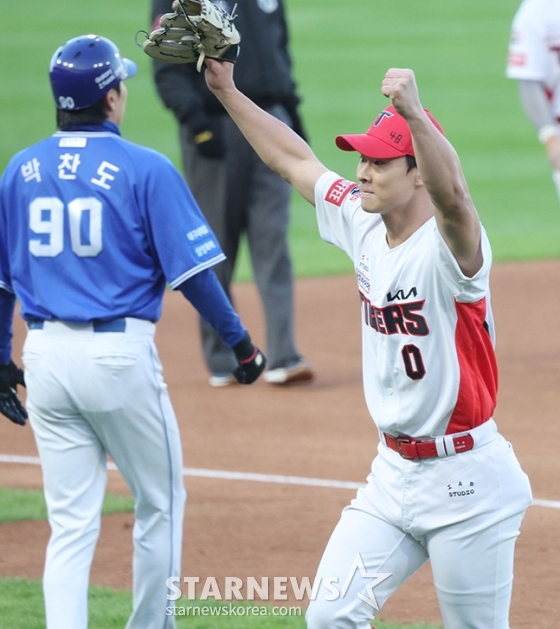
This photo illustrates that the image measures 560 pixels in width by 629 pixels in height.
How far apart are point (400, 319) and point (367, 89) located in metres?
20.2

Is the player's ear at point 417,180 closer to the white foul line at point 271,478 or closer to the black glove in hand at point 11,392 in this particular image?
the black glove in hand at point 11,392

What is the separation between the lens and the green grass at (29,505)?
6.13m

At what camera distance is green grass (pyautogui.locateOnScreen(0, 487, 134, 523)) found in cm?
613

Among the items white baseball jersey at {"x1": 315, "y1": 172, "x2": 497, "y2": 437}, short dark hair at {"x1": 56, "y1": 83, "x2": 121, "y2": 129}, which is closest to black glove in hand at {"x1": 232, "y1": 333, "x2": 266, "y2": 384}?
short dark hair at {"x1": 56, "y1": 83, "x2": 121, "y2": 129}

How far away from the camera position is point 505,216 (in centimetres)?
1550

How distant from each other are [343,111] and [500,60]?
518 centimetres

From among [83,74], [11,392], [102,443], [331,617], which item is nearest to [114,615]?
[102,443]

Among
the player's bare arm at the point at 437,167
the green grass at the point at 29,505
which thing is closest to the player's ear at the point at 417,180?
the player's bare arm at the point at 437,167

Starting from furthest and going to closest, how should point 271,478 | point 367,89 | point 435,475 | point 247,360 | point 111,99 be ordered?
point 367,89 → point 271,478 → point 247,360 → point 111,99 → point 435,475

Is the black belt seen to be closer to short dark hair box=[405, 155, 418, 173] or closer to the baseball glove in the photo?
the baseball glove

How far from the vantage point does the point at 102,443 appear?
443 centimetres

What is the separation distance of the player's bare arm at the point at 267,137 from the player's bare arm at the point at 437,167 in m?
0.92

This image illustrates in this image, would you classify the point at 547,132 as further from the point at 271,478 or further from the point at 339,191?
the point at 339,191

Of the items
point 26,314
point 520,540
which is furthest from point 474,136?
point 26,314
